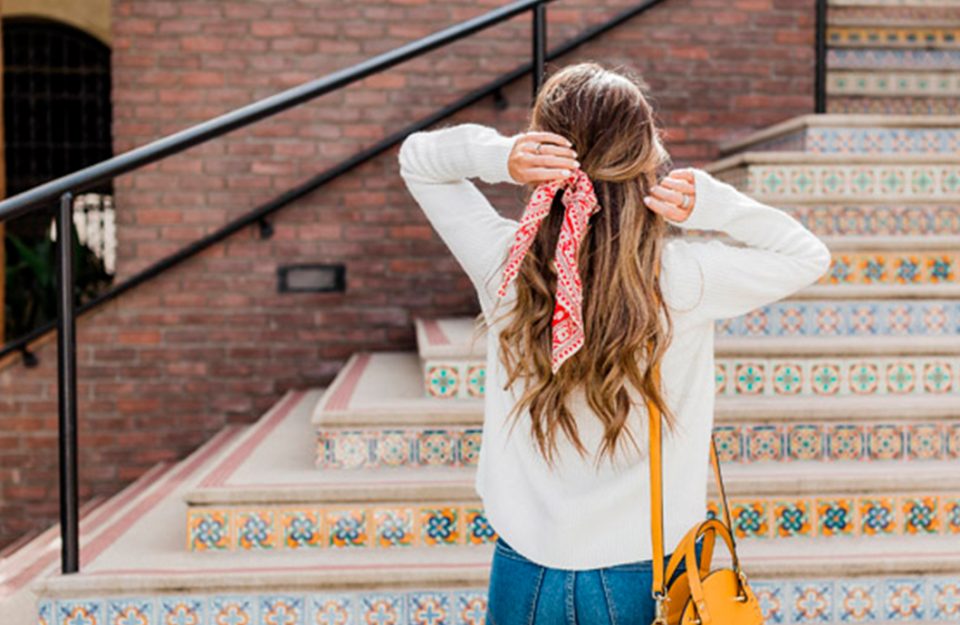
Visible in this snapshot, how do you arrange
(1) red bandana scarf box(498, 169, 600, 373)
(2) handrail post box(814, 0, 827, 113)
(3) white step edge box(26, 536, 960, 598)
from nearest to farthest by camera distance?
(1) red bandana scarf box(498, 169, 600, 373) < (3) white step edge box(26, 536, 960, 598) < (2) handrail post box(814, 0, 827, 113)

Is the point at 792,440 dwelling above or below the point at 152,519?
above

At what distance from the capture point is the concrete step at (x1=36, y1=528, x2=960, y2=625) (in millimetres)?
2129

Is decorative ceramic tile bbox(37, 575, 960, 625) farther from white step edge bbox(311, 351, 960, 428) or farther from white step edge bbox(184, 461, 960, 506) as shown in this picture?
white step edge bbox(311, 351, 960, 428)

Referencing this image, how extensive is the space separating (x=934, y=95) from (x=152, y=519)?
3.80 m

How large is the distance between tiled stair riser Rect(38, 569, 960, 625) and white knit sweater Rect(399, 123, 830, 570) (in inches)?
35.2

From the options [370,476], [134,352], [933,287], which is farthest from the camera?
[134,352]

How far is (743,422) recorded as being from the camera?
8.47ft

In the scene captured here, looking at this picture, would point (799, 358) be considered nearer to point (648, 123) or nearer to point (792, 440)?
point (792, 440)

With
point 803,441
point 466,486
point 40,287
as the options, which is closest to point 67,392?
point 466,486

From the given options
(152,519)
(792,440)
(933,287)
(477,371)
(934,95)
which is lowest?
(152,519)

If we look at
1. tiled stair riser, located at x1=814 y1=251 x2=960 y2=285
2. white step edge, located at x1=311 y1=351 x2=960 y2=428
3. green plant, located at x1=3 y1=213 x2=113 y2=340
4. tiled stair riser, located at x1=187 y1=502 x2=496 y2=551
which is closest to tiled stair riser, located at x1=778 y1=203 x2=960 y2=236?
tiled stair riser, located at x1=814 y1=251 x2=960 y2=285

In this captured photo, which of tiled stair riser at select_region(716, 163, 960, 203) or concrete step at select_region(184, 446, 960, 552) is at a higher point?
tiled stair riser at select_region(716, 163, 960, 203)

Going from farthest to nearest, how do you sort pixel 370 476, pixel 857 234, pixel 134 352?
pixel 134 352
pixel 857 234
pixel 370 476

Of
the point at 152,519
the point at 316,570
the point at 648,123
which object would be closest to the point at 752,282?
the point at 648,123
